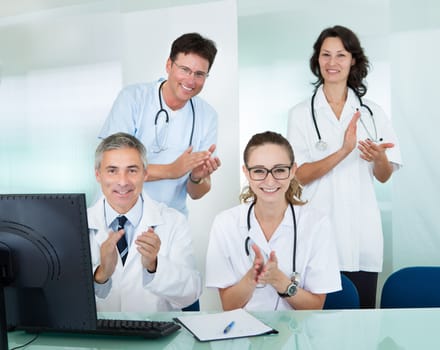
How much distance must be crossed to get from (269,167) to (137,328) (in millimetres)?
1046

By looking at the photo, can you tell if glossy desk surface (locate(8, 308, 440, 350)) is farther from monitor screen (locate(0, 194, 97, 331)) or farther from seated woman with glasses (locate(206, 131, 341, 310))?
seated woman with glasses (locate(206, 131, 341, 310))

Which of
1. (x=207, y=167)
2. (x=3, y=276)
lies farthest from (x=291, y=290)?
(x=207, y=167)

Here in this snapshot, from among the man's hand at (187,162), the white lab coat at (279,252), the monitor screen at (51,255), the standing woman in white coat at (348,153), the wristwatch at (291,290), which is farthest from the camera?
the man's hand at (187,162)

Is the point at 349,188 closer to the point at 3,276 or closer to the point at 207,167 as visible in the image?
the point at 207,167

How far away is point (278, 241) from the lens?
2318 mm

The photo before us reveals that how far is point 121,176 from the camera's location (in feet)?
8.47

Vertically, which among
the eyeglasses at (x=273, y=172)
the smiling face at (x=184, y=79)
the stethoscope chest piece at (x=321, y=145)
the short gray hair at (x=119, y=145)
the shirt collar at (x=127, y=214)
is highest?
the smiling face at (x=184, y=79)

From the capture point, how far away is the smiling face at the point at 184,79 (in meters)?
3.31

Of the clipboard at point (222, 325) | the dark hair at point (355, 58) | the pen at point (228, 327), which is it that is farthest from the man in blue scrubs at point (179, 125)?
the pen at point (228, 327)

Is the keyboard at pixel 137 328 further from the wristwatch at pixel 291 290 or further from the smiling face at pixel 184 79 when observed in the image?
the smiling face at pixel 184 79

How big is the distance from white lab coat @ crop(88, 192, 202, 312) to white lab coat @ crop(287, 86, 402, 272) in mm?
903

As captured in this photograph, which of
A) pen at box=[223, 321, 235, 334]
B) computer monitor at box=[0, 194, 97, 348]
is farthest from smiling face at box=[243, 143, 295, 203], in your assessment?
computer monitor at box=[0, 194, 97, 348]

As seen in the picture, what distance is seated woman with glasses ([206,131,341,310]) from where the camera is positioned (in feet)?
7.04

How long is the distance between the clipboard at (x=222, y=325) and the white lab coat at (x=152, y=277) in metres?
0.56
